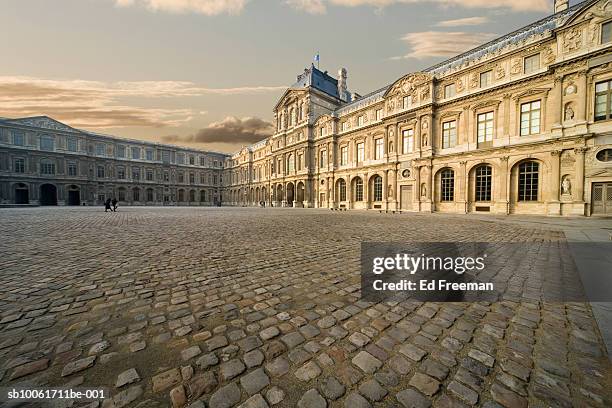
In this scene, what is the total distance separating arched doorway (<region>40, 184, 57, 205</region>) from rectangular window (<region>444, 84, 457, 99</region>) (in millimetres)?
65510

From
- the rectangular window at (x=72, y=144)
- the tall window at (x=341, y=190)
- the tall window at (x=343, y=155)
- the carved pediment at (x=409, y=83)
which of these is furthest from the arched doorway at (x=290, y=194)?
the rectangular window at (x=72, y=144)

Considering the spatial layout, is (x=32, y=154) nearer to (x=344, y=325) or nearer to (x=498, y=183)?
(x=344, y=325)

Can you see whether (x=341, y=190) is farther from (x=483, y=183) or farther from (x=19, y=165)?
(x=19, y=165)

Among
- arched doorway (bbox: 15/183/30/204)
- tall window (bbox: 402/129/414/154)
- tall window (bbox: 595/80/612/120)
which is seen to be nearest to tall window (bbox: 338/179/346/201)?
tall window (bbox: 402/129/414/154)

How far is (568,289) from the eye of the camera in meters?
3.53

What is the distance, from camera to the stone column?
50.9 feet

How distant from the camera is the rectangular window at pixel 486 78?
2034 centimetres

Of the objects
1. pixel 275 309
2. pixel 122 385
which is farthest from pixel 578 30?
pixel 122 385

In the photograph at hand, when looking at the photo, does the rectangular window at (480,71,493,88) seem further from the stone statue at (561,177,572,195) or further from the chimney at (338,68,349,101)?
the chimney at (338,68,349,101)

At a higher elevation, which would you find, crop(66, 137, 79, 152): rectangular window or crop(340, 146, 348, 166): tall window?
crop(66, 137, 79, 152): rectangular window

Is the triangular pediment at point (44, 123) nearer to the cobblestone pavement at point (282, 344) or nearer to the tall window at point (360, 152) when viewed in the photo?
the tall window at point (360, 152)

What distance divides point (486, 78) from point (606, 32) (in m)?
6.56

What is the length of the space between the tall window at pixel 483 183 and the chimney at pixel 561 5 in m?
13.8
